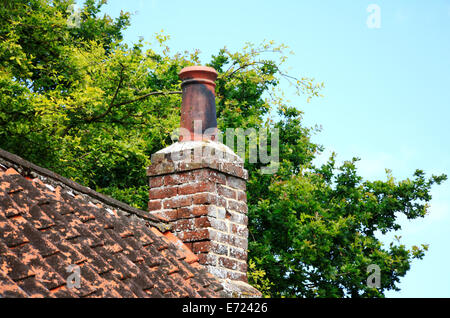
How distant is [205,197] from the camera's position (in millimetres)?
5438

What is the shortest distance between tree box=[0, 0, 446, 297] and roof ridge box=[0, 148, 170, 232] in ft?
26.0

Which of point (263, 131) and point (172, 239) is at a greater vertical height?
point (263, 131)

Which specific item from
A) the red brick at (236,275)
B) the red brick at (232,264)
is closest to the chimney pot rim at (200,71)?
the red brick at (232,264)

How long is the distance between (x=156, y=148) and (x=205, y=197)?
11266 millimetres

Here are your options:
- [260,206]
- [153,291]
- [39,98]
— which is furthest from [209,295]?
[260,206]

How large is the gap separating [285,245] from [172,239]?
34.0 ft

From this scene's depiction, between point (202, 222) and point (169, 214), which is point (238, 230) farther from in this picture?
point (169, 214)

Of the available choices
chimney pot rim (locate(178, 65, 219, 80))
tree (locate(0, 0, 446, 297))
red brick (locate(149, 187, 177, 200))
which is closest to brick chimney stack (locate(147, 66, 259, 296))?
red brick (locate(149, 187, 177, 200))

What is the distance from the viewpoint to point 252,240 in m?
15.8

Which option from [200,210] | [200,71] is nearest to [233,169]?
[200,210]

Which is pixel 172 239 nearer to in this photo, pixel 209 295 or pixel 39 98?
pixel 209 295

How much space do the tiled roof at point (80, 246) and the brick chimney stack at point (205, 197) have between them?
175 mm
